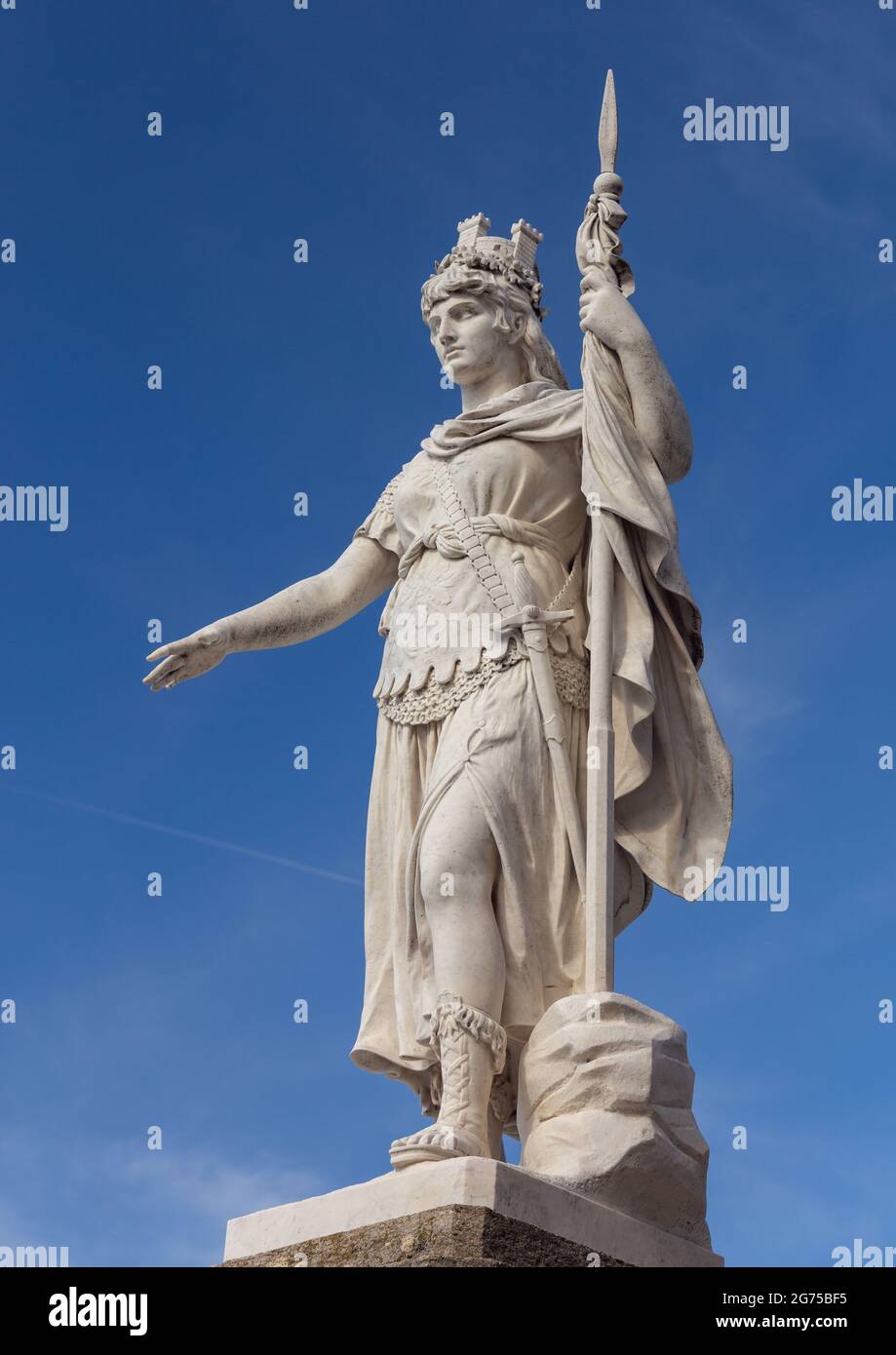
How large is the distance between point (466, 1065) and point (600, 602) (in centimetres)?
217

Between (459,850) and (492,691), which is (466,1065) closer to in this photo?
(459,850)

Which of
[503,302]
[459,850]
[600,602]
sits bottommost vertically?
[459,850]

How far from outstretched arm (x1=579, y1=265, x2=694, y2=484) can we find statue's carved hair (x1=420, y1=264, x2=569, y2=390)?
1.75 ft

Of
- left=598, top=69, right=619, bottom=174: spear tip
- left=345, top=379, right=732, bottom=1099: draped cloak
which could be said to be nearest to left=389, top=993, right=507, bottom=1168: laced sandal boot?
left=345, top=379, right=732, bottom=1099: draped cloak

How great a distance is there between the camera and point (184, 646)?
11039mm

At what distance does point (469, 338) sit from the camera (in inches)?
437

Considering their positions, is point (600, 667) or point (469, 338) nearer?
point (600, 667)

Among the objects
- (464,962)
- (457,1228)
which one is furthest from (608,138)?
(457,1228)

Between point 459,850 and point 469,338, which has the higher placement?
point 469,338

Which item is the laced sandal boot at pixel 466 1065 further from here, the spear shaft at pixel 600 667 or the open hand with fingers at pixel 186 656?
the open hand with fingers at pixel 186 656

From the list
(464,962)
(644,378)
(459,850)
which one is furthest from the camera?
(644,378)

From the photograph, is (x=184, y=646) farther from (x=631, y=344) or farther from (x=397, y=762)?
(x=631, y=344)

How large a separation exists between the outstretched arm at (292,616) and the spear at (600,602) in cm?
133
